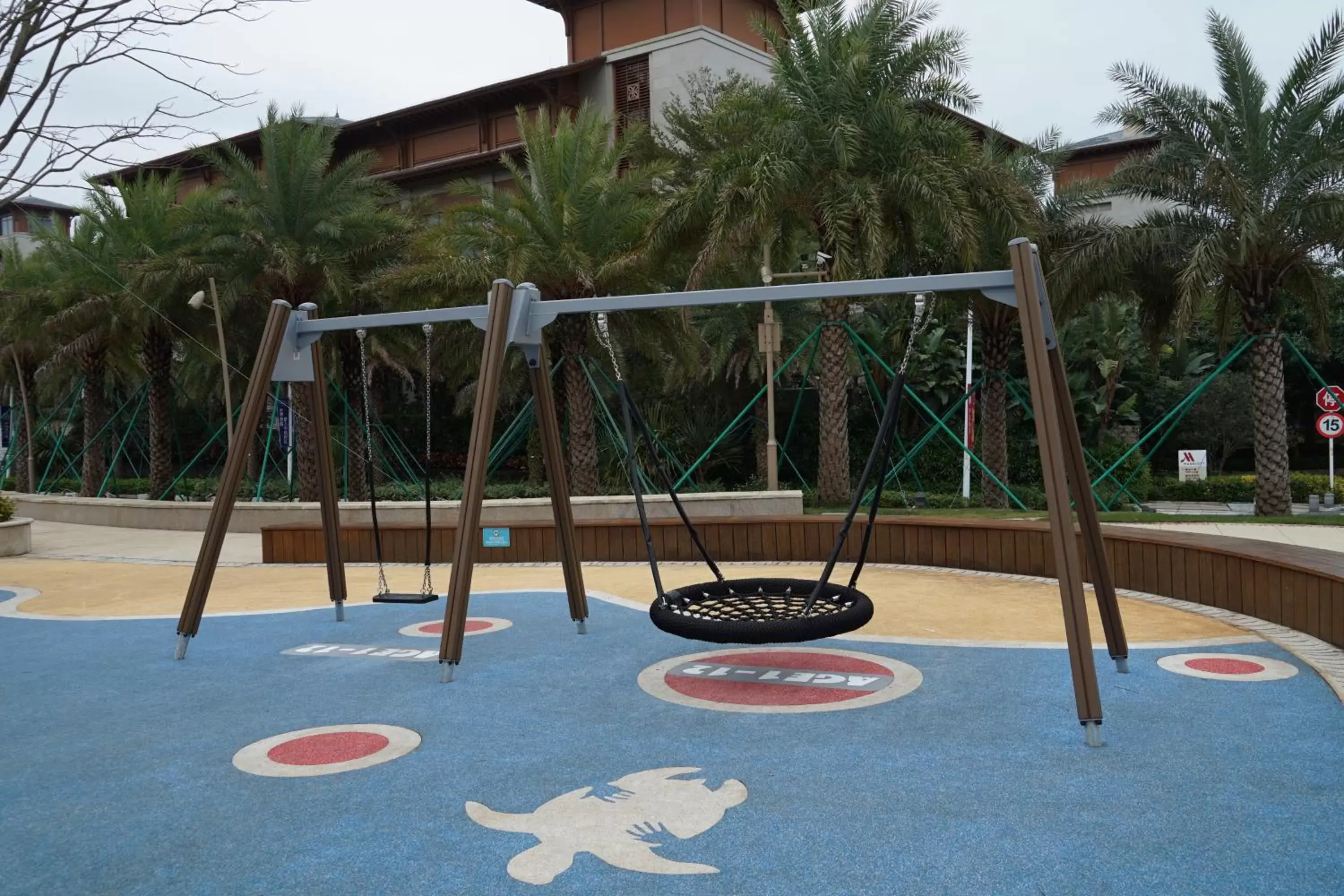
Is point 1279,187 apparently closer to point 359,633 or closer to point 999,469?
point 999,469

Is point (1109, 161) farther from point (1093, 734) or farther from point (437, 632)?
point (1093, 734)

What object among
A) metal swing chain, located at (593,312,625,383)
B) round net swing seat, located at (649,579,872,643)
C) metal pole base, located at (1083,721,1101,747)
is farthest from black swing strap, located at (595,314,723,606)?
metal pole base, located at (1083,721,1101,747)

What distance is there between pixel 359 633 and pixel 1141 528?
7.30 m

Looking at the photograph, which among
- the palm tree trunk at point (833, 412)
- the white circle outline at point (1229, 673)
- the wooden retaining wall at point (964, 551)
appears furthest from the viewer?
the palm tree trunk at point (833, 412)

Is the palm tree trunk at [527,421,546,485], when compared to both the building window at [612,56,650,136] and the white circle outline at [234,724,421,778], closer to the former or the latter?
the building window at [612,56,650,136]

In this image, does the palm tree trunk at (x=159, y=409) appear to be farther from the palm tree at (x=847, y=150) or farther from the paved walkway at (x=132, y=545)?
the palm tree at (x=847, y=150)

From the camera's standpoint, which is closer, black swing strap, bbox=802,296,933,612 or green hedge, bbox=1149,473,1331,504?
black swing strap, bbox=802,296,933,612

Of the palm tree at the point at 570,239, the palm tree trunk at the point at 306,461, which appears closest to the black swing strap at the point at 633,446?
the palm tree at the point at 570,239

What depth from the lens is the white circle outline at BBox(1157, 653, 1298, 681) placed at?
225 inches

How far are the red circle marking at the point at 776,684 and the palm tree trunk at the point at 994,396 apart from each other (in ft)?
41.8

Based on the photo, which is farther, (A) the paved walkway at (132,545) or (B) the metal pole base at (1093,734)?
(A) the paved walkway at (132,545)

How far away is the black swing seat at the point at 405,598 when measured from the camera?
24.8 feet

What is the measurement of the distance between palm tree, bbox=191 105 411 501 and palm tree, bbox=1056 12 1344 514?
12.2 meters

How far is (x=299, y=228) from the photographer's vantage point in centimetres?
1884
